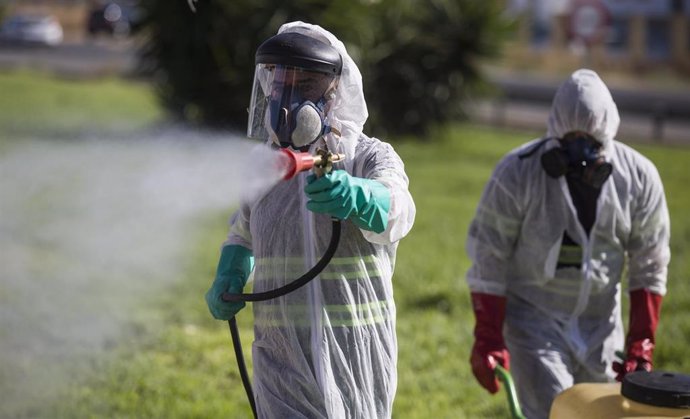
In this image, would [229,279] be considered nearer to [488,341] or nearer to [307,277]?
[307,277]

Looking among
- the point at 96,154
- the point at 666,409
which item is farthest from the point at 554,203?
the point at 96,154

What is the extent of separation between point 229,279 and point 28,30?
111 feet

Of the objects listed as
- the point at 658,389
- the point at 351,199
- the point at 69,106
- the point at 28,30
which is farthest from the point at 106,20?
the point at 351,199

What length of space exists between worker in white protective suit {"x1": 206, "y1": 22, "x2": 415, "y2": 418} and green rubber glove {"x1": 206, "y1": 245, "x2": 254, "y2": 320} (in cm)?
16

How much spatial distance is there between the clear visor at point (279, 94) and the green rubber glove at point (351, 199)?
0.19 m

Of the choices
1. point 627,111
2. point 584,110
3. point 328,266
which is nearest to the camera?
point 328,266

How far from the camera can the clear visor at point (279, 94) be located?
3.06 meters

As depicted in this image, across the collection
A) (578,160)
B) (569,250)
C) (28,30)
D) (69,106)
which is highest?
(578,160)

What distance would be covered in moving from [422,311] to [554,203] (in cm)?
385

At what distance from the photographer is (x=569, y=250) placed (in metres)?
4.57

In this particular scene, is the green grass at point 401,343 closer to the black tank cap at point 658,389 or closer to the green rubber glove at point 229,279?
the green rubber glove at point 229,279

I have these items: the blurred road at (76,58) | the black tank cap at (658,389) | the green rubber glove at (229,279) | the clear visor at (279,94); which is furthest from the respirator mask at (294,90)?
the blurred road at (76,58)

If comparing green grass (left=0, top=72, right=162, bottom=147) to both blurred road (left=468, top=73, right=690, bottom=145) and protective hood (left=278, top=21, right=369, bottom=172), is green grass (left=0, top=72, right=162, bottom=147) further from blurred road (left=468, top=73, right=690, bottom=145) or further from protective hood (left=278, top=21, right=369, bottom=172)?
protective hood (left=278, top=21, right=369, bottom=172)

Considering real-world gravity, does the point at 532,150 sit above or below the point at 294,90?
below
